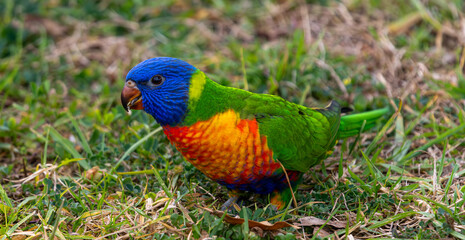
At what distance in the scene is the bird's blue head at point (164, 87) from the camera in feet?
9.22

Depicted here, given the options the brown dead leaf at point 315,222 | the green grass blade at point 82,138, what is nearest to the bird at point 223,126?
the brown dead leaf at point 315,222

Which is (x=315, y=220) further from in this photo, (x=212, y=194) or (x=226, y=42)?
(x=226, y=42)

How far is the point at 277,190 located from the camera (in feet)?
10.5

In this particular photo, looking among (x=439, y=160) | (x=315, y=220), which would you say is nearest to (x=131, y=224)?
(x=315, y=220)

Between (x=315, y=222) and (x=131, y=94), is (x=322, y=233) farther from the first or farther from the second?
(x=131, y=94)

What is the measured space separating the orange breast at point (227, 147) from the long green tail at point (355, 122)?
91cm

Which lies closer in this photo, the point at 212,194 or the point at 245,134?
the point at 245,134

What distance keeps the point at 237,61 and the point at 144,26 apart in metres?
1.47

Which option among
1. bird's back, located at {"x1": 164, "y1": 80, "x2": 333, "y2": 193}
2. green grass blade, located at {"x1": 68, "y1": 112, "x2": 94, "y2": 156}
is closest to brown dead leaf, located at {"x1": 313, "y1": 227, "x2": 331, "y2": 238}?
bird's back, located at {"x1": 164, "y1": 80, "x2": 333, "y2": 193}

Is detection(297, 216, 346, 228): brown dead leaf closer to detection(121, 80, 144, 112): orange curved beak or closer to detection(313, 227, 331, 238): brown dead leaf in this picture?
detection(313, 227, 331, 238): brown dead leaf

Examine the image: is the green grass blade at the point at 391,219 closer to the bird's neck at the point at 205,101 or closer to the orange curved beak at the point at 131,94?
the bird's neck at the point at 205,101

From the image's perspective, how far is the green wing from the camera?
9.78 feet

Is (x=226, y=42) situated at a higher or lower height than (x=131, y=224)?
higher

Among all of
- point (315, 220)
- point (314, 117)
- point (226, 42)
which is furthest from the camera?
point (226, 42)
